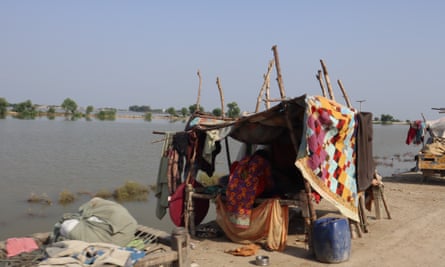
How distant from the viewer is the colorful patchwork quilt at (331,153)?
5363 mm

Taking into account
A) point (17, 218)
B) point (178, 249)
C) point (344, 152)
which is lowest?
point (17, 218)

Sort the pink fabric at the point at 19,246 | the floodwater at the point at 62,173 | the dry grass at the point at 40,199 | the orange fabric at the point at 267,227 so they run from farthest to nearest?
1. the dry grass at the point at 40,199
2. the floodwater at the point at 62,173
3. the orange fabric at the point at 267,227
4. the pink fabric at the point at 19,246

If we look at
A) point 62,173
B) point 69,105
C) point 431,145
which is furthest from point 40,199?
point 69,105

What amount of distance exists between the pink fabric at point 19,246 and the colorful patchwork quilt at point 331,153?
328cm

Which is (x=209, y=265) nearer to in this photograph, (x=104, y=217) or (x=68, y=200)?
(x=104, y=217)

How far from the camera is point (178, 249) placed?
422 centimetres

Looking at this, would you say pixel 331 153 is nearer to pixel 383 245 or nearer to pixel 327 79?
pixel 383 245

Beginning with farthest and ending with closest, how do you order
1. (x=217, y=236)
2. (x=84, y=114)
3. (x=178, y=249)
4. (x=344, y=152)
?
(x=84, y=114), (x=217, y=236), (x=344, y=152), (x=178, y=249)

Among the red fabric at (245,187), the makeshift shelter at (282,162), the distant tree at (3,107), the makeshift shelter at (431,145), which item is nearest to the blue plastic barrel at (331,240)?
the makeshift shelter at (282,162)

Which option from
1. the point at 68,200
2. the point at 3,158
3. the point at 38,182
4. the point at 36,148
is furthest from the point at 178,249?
the point at 36,148

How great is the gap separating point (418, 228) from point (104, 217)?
5.45 m

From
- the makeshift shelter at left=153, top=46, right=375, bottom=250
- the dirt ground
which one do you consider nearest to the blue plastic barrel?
the dirt ground

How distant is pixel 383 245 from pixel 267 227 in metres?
1.77

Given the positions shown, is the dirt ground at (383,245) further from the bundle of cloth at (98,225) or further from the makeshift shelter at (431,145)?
the makeshift shelter at (431,145)
